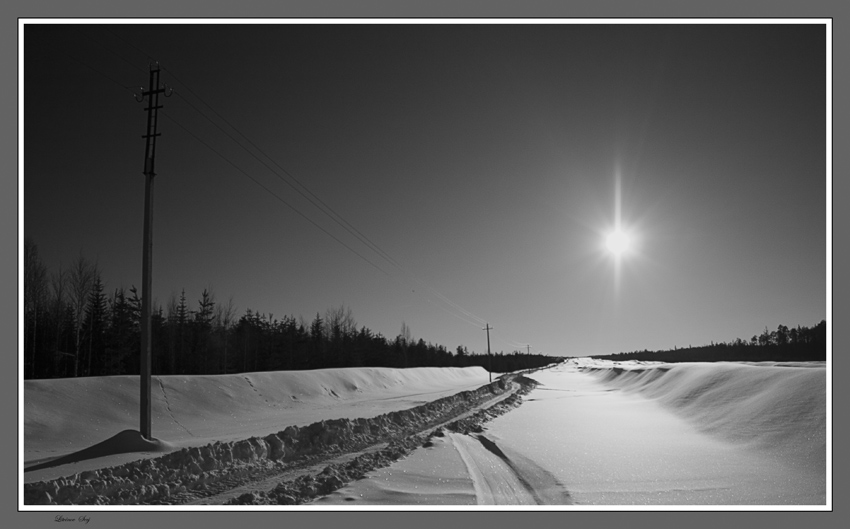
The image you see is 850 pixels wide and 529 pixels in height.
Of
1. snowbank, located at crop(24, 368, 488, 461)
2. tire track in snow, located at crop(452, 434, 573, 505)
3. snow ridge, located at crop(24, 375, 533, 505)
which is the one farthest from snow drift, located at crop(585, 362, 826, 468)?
snowbank, located at crop(24, 368, 488, 461)

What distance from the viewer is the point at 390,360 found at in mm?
82688

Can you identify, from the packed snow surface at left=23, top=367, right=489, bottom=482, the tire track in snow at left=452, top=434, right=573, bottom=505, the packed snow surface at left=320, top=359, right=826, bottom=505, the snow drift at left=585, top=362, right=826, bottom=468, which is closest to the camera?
the tire track in snow at left=452, top=434, right=573, bottom=505

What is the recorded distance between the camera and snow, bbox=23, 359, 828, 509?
23.7ft

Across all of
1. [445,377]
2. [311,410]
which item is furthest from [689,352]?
[311,410]

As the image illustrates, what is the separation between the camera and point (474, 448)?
11023 millimetres

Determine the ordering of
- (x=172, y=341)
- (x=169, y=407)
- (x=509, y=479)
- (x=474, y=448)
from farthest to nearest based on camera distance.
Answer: (x=172, y=341), (x=169, y=407), (x=474, y=448), (x=509, y=479)

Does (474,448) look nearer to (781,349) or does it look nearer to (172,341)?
(781,349)

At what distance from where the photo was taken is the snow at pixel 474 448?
722cm

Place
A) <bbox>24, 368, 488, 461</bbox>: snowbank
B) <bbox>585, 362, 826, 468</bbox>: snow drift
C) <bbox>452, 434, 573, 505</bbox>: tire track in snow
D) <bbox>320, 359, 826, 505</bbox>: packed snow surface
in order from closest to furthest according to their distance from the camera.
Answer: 1. <bbox>452, 434, 573, 505</bbox>: tire track in snow
2. <bbox>320, 359, 826, 505</bbox>: packed snow surface
3. <bbox>585, 362, 826, 468</bbox>: snow drift
4. <bbox>24, 368, 488, 461</bbox>: snowbank

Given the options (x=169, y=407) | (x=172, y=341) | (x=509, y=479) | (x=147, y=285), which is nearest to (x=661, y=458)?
(x=509, y=479)

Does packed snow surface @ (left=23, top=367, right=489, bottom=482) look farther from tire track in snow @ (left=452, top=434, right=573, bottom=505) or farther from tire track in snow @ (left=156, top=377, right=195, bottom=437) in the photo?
tire track in snow @ (left=452, top=434, right=573, bottom=505)

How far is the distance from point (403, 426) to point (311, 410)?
7.33 metres

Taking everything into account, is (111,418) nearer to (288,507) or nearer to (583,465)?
(288,507)

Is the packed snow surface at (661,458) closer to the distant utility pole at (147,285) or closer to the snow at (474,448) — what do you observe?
the snow at (474,448)
